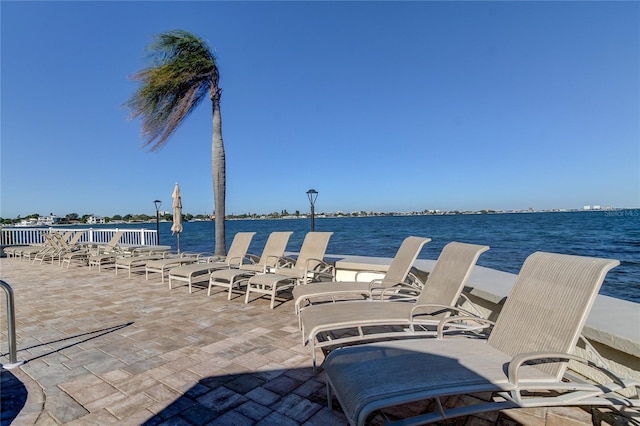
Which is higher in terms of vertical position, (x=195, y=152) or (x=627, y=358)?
(x=195, y=152)

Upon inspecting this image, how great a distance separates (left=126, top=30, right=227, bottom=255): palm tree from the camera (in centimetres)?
762

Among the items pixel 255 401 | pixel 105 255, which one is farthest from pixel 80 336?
pixel 105 255

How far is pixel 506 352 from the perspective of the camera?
1.87m

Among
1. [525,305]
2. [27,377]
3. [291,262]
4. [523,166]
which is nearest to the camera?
[525,305]

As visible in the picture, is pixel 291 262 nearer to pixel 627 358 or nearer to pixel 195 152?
pixel 627 358

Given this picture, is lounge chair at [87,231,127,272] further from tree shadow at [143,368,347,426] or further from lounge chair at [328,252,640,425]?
lounge chair at [328,252,640,425]

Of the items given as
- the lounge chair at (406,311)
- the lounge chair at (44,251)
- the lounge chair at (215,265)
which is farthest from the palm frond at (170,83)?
the lounge chair at (406,311)

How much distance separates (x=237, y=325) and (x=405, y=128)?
62.7 ft

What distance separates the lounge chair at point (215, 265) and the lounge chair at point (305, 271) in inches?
36.6

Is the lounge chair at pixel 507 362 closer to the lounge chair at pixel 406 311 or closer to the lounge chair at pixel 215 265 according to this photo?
the lounge chair at pixel 406 311

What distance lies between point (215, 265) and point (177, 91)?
15.7 feet

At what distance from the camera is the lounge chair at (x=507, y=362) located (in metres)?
1.37

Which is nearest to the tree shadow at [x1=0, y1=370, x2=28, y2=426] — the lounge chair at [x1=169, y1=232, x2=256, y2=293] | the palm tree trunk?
the lounge chair at [x1=169, y1=232, x2=256, y2=293]

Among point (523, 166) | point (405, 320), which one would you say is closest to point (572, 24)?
point (405, 320)
